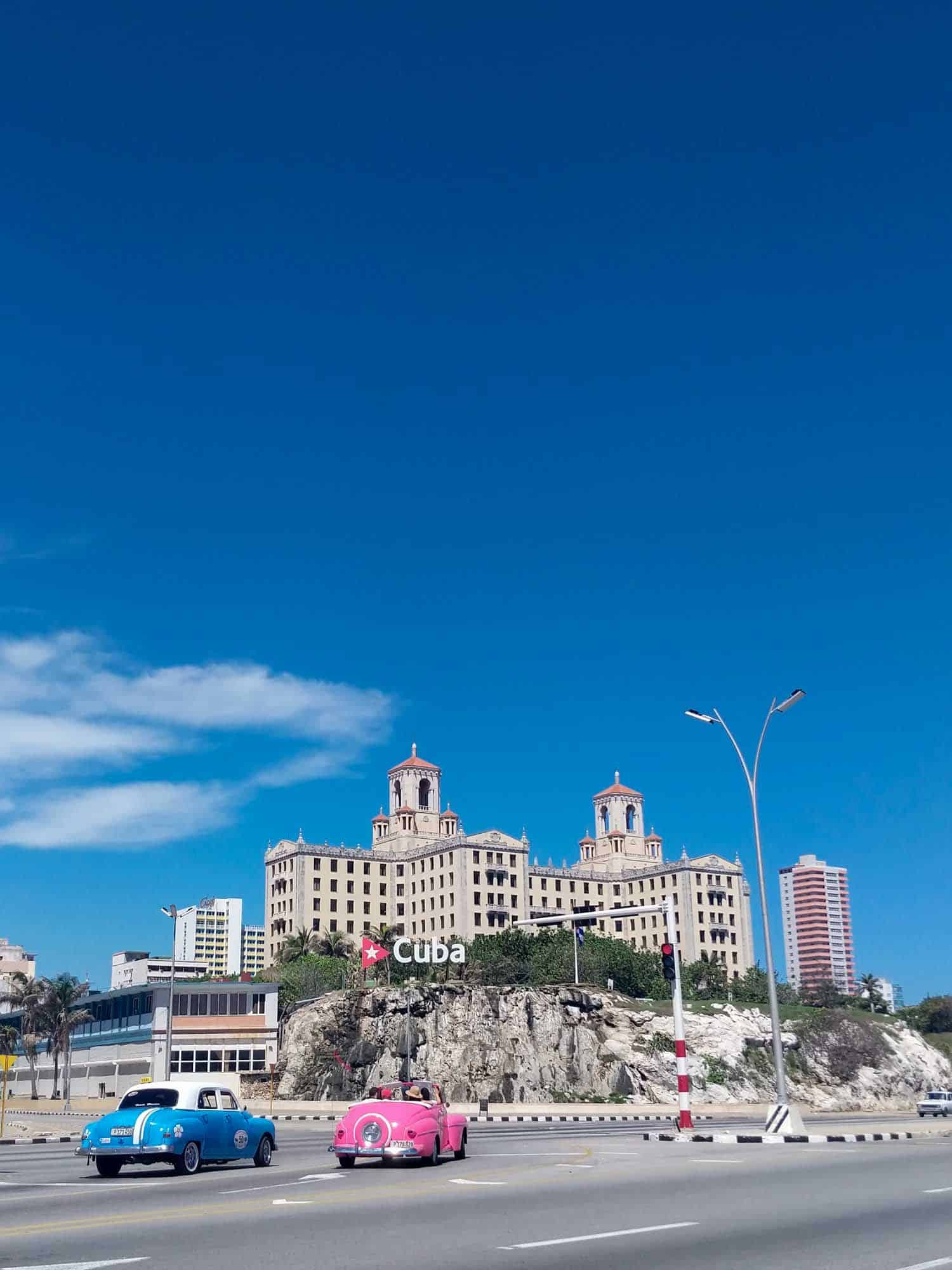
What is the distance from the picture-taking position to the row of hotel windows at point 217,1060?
81.7 metres

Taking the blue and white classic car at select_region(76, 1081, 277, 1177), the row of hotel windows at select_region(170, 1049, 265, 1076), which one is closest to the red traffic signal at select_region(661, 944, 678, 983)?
the blue and white classic car at select_region(76, 1081, 277, 1177)

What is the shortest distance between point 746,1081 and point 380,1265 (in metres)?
88.7

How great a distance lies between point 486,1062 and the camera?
89750 millimetres

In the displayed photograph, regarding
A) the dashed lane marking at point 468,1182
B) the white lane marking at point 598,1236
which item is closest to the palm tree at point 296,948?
the dashed lane marking at point 468,1182

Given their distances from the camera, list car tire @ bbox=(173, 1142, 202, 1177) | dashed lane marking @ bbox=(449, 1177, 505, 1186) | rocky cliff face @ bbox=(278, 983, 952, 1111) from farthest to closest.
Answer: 1. rocky cliff face @ bbox=(278, 983, 952, 1111)
2. car tire @ bbox=(173, 1142, 202, 1177)
3. dashed lane marking @ bbox=(449, 1177, 505, 1186)

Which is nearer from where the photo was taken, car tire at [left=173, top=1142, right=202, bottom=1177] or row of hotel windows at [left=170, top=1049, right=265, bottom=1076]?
car tire at [left=173, top=1142, right=202, bottom=1177]

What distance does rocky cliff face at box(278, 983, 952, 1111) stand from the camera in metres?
86.9

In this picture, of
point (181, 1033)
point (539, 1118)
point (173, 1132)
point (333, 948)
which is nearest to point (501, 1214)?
point (173, 1132)

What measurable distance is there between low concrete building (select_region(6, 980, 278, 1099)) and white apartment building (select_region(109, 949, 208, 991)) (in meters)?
42.3

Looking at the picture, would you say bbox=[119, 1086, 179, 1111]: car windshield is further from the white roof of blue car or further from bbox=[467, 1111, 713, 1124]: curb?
bbox=[467, 1111, 713, 1124]: curb

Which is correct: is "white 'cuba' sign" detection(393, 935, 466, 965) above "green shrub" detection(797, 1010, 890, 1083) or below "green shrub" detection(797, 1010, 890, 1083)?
above

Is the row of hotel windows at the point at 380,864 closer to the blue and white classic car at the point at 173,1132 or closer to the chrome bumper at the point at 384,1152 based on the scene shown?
the blue and white classic car at the point at 173,1132

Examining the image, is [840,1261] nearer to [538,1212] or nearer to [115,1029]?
[538,1212]

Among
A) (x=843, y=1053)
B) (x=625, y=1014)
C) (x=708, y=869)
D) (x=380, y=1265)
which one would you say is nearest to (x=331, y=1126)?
(x=380, y=1265)
